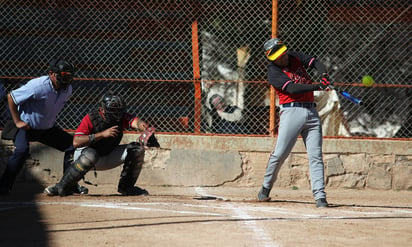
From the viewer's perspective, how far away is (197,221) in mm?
6000

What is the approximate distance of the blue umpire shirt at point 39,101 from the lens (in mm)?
7699

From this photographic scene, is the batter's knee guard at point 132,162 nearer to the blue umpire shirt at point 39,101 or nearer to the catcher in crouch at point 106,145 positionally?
the catcher in crouch at point 106,145

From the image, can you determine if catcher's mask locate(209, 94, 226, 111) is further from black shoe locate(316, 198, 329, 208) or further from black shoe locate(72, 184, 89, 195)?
black shoe locate(316, 198, 329, 208)

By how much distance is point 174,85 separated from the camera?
35.9 ft

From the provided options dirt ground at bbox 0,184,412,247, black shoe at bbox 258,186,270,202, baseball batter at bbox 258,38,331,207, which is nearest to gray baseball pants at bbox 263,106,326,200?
baseball batter at bbox 258,38,331,207

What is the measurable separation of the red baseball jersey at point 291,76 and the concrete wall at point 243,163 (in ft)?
7.30

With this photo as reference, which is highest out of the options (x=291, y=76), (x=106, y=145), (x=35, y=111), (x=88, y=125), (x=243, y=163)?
(x=291, y=76)

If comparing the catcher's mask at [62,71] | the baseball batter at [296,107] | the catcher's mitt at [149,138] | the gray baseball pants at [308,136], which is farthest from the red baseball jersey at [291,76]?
the catcher's mask at [62,71]

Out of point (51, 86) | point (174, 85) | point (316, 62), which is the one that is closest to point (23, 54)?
point (174, 85)

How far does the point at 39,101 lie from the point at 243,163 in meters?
3.03

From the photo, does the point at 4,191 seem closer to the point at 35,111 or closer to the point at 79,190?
the point at 79,190

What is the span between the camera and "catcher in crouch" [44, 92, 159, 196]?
300 inches

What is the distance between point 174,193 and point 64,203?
197 centimetres

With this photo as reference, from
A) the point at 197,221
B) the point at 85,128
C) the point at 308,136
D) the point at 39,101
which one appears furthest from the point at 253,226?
the point at 39,101
